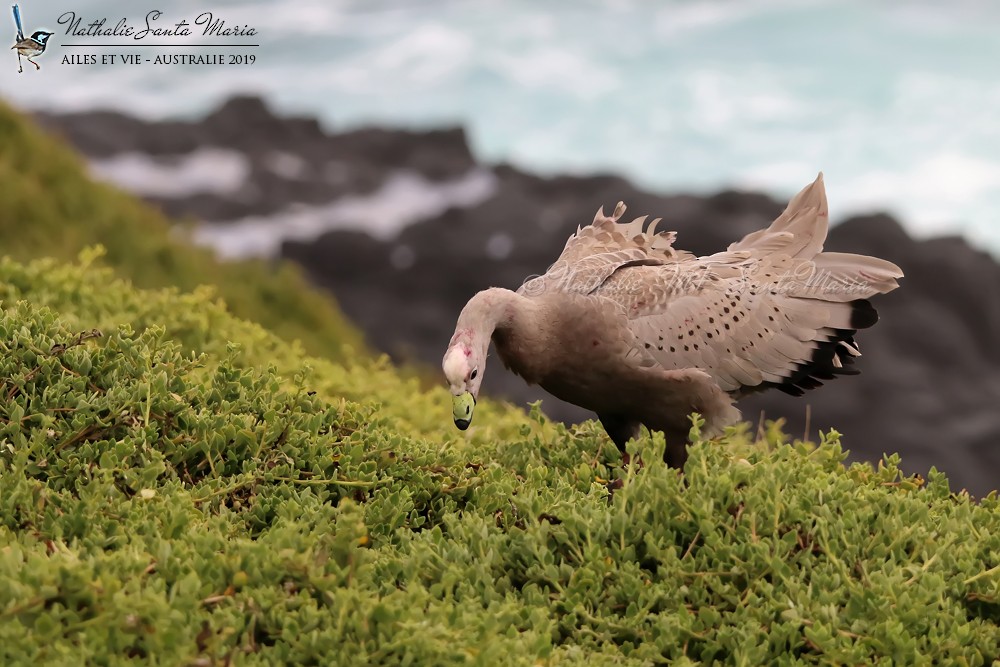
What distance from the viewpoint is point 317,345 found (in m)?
11.4

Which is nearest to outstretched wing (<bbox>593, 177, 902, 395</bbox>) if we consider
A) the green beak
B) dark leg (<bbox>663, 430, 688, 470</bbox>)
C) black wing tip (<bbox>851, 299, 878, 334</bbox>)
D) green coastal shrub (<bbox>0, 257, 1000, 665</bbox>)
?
black wing tip (<bbox>851, 299, 878, 334</bbox>)

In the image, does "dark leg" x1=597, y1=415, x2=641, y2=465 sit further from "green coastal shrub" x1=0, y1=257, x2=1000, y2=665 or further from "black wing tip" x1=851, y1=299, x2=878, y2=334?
"black wing tip" x1=851, y1=299, x2=878, y2=334

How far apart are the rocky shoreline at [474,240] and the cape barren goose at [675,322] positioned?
18.1ft

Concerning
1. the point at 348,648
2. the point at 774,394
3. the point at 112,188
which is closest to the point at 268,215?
the point at 112,188

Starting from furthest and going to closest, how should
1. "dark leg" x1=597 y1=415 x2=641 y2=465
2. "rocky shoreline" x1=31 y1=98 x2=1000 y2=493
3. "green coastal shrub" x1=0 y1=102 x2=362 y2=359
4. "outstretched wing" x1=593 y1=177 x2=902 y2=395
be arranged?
1. "rocky shoreline" x1=31 y1=98 x2=1000 y2=493
2. "green coastal shrub" x1=0 y1=102 x2=362 y2=359
3. "dark leg" x1=597 y1=415 x2=641 y2=465
4. "outstretched wing" x1=593 y1=177 x2=902 y2=395

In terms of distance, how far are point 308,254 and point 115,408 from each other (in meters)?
10.2

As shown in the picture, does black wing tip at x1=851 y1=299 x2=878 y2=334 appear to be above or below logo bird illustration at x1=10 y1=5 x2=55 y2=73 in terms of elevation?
below

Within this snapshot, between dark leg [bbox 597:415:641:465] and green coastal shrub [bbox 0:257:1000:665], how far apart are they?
0.21 meters

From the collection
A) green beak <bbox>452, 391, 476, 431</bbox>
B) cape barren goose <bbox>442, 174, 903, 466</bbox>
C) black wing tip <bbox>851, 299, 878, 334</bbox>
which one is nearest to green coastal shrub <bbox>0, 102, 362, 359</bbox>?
cape barren goose <bbox>442, 174, 903, 466</bbox>

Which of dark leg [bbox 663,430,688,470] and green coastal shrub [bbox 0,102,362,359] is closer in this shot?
dark leg [bbox 663,430,688,470]

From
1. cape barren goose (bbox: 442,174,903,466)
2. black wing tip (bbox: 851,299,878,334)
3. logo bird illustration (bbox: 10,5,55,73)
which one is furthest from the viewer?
logo bird illustration (bbox: 10,5,55,73)

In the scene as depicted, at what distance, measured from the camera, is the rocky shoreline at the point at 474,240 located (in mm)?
12000

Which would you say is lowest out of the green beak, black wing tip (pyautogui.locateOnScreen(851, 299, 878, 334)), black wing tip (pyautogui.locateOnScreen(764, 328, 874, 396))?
the green beak

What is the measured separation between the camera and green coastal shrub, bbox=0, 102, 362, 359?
11164 mm
